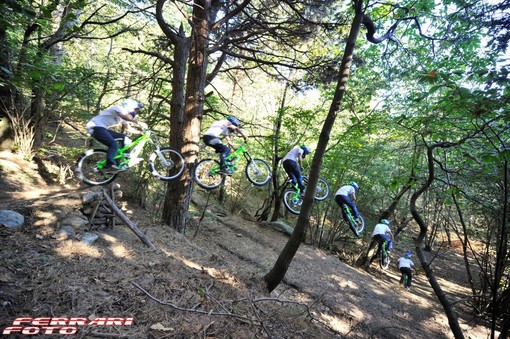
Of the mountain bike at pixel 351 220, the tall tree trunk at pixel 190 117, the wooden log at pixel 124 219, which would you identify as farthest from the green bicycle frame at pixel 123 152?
the mountain bike at pixel 351 220

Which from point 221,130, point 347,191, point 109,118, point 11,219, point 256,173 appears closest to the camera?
point 11,219

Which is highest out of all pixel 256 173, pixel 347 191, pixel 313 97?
pixel 313 97

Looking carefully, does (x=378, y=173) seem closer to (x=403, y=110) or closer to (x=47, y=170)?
(x=403, y=110)

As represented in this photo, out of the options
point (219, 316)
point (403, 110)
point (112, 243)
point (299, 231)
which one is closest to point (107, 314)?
point (219, 316)

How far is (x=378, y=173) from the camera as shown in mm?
10750

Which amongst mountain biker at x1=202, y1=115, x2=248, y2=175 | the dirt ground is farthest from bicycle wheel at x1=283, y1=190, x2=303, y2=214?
mountain biker at x1=202, y1=115, x2=248, y2=175

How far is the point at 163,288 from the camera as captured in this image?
3.60m

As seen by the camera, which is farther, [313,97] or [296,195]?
[313,97]

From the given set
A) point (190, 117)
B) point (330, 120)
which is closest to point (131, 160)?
point (190, 117)

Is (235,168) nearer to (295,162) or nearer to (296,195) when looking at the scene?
(295,162)

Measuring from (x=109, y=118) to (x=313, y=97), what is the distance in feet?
36.2

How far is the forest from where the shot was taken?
147 inches

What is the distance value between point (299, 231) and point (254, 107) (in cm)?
1128

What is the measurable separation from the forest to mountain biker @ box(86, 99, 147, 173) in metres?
1.10
